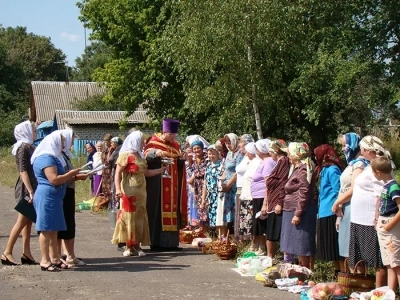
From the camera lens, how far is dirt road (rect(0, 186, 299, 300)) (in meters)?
8.91

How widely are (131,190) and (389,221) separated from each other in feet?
15.8

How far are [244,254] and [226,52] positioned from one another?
10375 millimetres

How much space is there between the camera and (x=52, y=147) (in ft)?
33.8

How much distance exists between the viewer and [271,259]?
10.6m

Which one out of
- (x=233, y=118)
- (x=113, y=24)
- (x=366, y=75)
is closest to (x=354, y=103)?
(x=366, y=75)

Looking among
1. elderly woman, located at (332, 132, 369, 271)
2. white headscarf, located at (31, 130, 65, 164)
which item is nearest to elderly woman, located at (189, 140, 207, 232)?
white headscarf, located at (31, 130, 65, 164)

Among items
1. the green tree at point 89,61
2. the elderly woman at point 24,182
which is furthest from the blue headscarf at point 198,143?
the green tree at point 89,61

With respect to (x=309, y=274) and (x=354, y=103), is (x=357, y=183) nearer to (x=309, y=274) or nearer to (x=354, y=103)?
(x=309, y=274)

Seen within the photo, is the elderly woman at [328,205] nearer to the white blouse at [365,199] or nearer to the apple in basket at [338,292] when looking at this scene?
the white blouse at [365,199]

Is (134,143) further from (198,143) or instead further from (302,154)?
(302,154)

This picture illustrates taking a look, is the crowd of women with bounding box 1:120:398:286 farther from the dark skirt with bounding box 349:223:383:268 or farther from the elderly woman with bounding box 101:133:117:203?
the elderly woman with bounding box 101:133:117:203

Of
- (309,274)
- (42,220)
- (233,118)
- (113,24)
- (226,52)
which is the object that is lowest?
(309,274)

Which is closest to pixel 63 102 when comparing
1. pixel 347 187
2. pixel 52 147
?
pixel 52 147

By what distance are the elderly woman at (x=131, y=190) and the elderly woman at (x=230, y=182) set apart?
4.86 feet
